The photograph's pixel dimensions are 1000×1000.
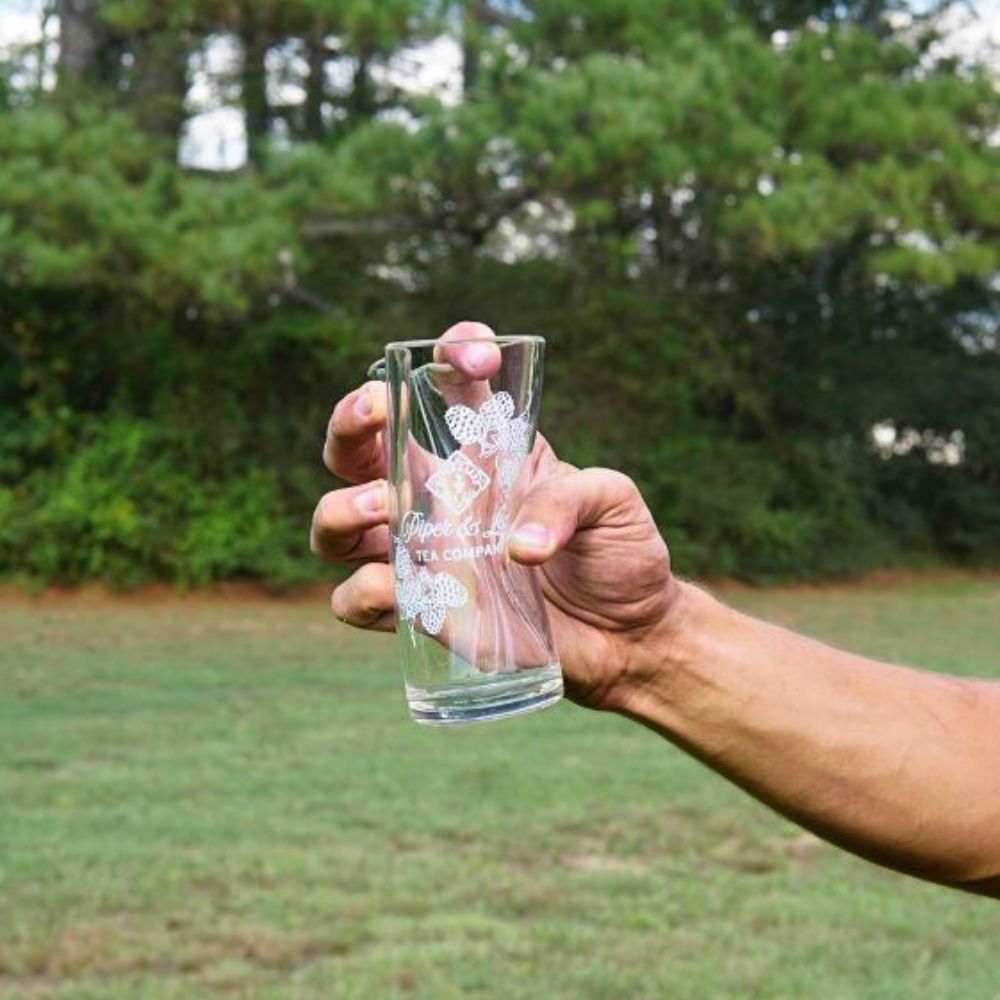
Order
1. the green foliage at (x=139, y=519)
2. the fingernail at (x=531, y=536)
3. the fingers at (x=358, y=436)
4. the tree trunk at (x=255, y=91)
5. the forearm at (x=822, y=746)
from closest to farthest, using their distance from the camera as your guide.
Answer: the fingernail at (x=531, y=536), the fingers at (x=358, y=436), the forearm at (x=822, y=746), the tree trunk at (x=255, y=91), the green foliage at (x=139, y=519)

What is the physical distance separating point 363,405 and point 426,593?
0.79 feet

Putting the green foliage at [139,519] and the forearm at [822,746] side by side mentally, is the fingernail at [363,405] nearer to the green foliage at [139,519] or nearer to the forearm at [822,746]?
the forearm at [822,746]

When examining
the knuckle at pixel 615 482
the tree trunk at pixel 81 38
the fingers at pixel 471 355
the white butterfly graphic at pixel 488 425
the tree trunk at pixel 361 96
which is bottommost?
the knuckle at pixel 615 482

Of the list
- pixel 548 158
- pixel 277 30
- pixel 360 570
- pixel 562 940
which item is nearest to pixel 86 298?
pixel 277 30

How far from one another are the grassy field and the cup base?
2.74 meters

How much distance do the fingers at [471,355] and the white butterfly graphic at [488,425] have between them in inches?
1.4

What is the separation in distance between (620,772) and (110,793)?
6.72ft

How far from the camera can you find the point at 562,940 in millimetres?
4836

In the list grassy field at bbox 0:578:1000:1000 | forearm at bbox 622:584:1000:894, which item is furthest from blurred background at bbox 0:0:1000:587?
forearm at bbox 622:584:1000:894

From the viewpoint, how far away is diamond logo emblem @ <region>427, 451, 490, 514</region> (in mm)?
1768

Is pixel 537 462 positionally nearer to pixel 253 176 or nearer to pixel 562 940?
pixel 562 940

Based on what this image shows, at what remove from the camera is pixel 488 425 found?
5.82 feet

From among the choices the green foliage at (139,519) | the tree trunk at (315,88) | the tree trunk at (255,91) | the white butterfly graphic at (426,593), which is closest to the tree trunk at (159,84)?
the tree trunk at (255,91)

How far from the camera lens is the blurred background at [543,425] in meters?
5.07
